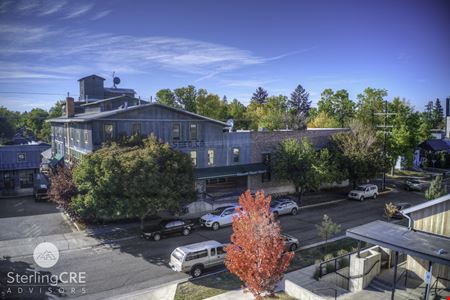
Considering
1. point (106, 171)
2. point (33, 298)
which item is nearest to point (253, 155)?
point (106, 171)

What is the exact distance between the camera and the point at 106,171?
24984mm

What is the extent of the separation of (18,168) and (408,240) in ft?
141

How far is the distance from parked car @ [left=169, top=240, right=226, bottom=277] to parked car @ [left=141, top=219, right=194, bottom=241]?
16.5ft

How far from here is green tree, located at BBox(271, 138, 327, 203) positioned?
36375 mm

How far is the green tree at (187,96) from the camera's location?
249ft

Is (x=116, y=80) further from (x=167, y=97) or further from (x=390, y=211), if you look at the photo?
(x=390, y=211)

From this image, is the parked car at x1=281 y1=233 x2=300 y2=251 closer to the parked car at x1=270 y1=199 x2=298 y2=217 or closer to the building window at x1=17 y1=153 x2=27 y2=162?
the parked car at x1=270 y1=199 x2=298 y2=217

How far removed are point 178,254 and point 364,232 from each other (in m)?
10.7

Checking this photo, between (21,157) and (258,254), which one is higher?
(21,157)

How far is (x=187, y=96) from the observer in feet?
250

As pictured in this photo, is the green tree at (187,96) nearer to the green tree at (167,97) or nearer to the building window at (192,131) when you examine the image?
the green tree at (167,97)

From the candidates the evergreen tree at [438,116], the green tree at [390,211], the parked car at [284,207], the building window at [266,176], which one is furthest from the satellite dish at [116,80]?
the evergreen tree at [438,116]

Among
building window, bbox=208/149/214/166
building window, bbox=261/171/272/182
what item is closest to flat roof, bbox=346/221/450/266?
building window, bbox=208/149/214/166
